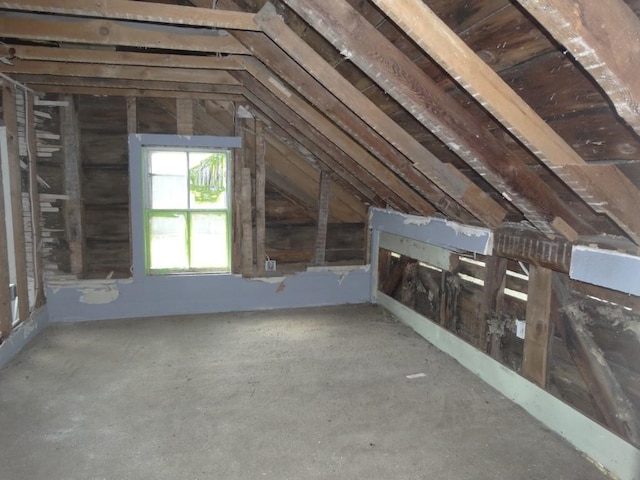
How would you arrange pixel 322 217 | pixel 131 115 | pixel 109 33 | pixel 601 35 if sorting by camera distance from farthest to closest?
1. pixel 322 217
2. pixel 131 115
3. pixel 109 33
4. pixel 601 35

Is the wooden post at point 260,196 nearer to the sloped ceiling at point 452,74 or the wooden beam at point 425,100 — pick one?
the sloped ceiling at point 452,74

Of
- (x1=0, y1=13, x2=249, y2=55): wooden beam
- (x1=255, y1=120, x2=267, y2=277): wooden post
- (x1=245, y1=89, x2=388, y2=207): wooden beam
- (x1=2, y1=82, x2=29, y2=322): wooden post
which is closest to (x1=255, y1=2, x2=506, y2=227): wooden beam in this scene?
(x1=0, y1=13, x2=249, y2=55): wooden beam

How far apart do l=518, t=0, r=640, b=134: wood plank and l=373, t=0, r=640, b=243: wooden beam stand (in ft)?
1.29

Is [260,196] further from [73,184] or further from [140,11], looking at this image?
[140,11]

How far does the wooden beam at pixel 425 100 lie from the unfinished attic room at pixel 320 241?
0.01m

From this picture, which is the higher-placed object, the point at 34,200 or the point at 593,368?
the point at 34,200

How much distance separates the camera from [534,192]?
1983 millimetres

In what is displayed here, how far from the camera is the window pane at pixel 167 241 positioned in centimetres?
432

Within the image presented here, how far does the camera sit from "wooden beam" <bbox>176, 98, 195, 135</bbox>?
13.7 feet

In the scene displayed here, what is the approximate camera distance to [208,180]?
443cm

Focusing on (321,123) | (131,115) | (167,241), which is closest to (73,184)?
(131,115)

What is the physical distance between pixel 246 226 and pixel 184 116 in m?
1.28

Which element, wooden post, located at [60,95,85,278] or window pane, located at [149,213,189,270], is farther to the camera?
window pane, located at [149,213,189,270]

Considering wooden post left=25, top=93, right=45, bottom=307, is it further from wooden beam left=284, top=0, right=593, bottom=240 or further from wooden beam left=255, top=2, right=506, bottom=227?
wooden beam left=284, top=0, right=593, bottom=240
